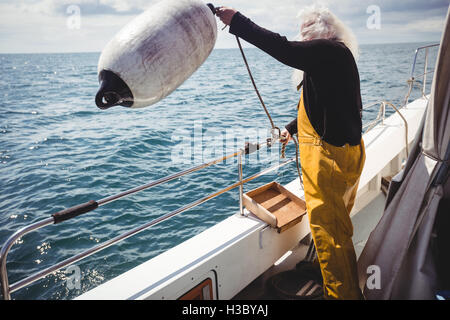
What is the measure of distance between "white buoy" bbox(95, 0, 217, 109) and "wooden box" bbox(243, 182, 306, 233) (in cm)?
140

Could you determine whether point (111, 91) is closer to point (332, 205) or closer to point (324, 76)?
point (324, 76)

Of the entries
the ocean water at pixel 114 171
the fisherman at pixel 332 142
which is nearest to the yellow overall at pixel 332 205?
the fisherman at pixel 332 142

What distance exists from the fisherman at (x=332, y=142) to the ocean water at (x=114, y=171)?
3.58 m

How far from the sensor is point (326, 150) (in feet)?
6.18

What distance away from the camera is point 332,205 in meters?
1.90

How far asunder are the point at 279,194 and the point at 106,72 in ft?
6.16

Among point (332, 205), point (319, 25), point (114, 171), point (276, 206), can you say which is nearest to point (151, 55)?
point (319, 25)

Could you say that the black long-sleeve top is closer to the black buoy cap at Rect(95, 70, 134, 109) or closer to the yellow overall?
the yellow overall

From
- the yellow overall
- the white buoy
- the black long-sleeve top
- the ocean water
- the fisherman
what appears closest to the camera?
the white buoy

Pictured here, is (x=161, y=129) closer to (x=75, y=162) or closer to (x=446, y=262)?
(x=75, y=162)

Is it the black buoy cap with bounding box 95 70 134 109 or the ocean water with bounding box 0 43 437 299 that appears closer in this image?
the black buoy cap with bounding box 95 70 134 109

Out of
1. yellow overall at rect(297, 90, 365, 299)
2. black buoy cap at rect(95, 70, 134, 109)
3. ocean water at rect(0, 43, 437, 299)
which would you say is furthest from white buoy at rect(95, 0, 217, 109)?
ocean water at rect(0, 43, 437, 299)

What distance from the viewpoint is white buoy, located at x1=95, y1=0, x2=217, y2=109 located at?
1.15 metres
